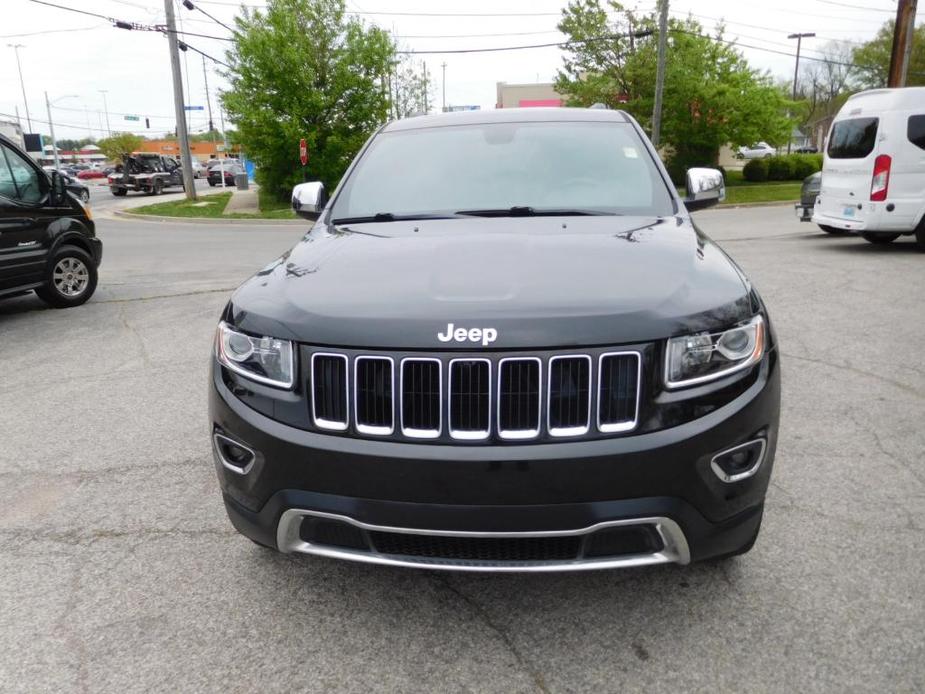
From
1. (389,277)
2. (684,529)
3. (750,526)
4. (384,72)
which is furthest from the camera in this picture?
(384,72)

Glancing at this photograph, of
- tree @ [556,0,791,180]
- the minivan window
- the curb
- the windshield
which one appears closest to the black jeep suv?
the windshield

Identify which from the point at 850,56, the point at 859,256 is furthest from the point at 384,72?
the point at 850,56

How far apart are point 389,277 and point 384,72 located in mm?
24586

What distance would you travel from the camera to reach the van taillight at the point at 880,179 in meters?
10.8

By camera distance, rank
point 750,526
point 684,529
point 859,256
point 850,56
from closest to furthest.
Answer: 1. point 684,529
2. point 750,526
3. point 859,256
4. point 850,56

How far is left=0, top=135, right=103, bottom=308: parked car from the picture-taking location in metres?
7.56

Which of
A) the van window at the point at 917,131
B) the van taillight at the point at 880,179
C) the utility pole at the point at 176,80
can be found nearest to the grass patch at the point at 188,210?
the utility pole at the point at 176,80

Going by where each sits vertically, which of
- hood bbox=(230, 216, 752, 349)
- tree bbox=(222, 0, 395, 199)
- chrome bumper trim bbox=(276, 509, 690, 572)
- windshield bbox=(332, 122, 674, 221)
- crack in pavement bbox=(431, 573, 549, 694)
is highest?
tree bbox=(222, 0, 395, 199)

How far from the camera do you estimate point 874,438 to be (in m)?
4.05

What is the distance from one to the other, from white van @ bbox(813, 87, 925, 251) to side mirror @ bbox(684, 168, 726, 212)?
27.7ft

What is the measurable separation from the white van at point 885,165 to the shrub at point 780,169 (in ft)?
76.7

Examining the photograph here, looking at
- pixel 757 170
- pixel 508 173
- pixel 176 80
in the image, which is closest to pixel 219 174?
pixel 176 80

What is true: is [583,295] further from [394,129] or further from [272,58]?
[272,58]

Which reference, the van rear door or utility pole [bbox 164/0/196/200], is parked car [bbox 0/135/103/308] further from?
utility pole [bbox 164/0/196/200]
